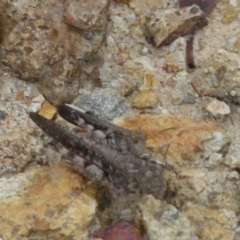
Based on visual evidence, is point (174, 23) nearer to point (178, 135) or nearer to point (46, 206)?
point (178, 135)

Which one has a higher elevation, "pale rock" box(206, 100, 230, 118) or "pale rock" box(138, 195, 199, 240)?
"pale rock" box(206, 100, 230, 118)

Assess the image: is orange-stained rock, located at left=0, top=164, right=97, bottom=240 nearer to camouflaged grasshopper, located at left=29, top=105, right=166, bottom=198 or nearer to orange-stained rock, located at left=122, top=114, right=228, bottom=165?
camouflaged grasshopper, located at left=29, top=105, right=166, bottom=198

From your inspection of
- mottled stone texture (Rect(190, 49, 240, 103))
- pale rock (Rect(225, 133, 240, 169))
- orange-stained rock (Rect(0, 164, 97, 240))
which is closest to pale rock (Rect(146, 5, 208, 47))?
mottled stone texture (Rect(190, 49, 240, 103))

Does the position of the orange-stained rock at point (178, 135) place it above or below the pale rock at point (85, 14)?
below

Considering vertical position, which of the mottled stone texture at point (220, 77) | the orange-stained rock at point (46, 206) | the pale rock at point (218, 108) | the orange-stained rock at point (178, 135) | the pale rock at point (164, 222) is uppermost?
the mottled stone texture at point (220, 77)

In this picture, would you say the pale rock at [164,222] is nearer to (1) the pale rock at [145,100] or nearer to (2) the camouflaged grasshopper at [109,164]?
(2) the camouflaged grasshopper at [109,164]

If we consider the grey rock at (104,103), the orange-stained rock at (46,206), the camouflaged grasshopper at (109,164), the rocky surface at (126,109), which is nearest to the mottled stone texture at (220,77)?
the rocky surface at (126,109)

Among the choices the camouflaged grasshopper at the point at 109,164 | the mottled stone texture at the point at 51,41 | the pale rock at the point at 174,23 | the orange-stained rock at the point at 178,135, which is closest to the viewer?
the camouflaged grasshopper at the point at 109,164
